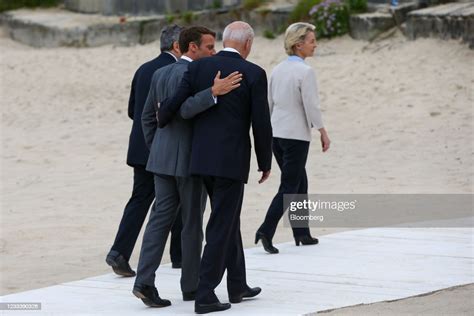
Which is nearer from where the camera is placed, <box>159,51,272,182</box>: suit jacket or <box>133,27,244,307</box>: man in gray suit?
<box>159,51,272,182</box>: suit jacket

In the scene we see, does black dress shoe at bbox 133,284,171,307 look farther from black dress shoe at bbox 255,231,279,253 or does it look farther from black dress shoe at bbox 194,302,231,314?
black dress shoe at bbox 255,231,279,253

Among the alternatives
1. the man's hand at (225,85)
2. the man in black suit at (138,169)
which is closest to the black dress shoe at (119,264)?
the man in black suit at (138,169)

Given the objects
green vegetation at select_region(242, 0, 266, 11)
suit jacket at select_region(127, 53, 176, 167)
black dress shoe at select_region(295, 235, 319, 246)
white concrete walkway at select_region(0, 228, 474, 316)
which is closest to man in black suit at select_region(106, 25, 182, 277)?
suit jacket at select_region(127, 53, 176, 167)

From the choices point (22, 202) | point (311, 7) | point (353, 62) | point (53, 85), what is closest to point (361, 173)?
point (22, 202)

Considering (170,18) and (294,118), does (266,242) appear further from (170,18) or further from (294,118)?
(170,18)

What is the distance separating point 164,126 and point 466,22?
10.3m

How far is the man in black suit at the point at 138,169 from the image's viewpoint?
7.58 meters

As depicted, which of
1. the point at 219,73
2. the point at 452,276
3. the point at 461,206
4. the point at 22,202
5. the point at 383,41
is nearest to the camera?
the point at 219,73

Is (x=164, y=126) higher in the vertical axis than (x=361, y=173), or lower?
higher

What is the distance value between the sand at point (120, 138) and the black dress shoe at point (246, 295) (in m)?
1.75

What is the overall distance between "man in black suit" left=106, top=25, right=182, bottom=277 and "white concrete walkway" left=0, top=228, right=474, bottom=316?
168 mm

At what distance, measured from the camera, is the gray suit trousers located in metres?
6.64

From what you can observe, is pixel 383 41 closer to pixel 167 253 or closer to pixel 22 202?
pixel 22 202

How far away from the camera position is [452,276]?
7.46 meters
